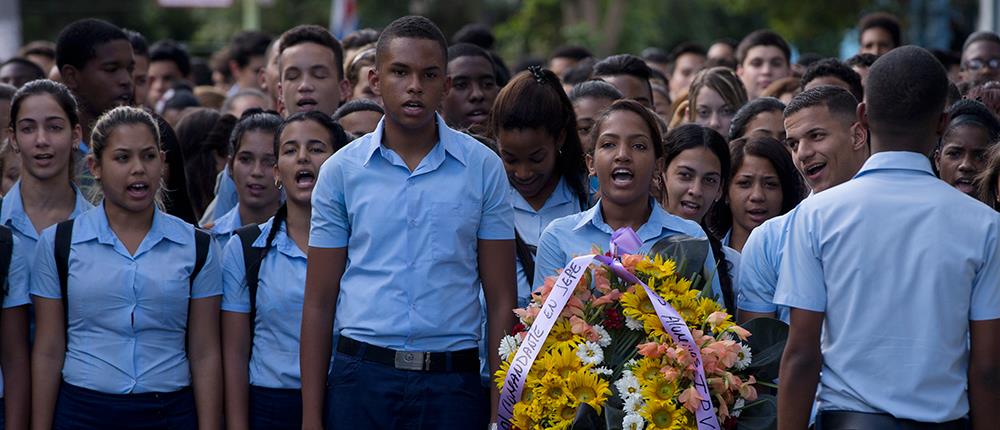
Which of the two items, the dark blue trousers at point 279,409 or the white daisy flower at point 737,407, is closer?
the white daisy flower at point 737,407

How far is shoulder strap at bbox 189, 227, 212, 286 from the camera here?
17.8 feet

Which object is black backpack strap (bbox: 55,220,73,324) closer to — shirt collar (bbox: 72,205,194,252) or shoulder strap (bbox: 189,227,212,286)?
shirt collar (bbox: 72,205,194,252)

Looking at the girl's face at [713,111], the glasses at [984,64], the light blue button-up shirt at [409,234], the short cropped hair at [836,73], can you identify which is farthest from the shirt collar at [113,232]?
the glasses at [984,64]

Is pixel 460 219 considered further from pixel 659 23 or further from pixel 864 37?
pixel 659 23

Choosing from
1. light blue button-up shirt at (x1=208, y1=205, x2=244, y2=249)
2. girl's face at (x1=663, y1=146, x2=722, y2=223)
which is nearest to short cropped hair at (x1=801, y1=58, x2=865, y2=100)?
girl's face at (x1=663, y1=146, x2=722, y2=223)

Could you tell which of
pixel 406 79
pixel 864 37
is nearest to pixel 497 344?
pixel 406 79

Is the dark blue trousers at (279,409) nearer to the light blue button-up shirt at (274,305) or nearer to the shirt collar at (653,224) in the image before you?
the light blue button-up shirt at (274,305)

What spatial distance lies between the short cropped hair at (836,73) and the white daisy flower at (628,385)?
12.8 ft

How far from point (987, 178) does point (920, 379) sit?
2.21 metres

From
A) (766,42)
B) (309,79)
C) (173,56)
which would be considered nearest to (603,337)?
(309,79)

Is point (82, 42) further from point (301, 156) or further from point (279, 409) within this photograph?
point (279, 409)

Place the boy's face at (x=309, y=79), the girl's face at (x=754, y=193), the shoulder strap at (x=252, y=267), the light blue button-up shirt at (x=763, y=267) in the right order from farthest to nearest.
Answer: the boy's face at (x=309, y=79) → the girl's face at (x=754, y=193) → the shoulder strap at (x=252, y=267) → the light blue button-up shirt at (x=763, y=267)

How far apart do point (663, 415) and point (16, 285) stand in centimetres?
251

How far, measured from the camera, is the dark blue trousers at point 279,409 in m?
5.50
